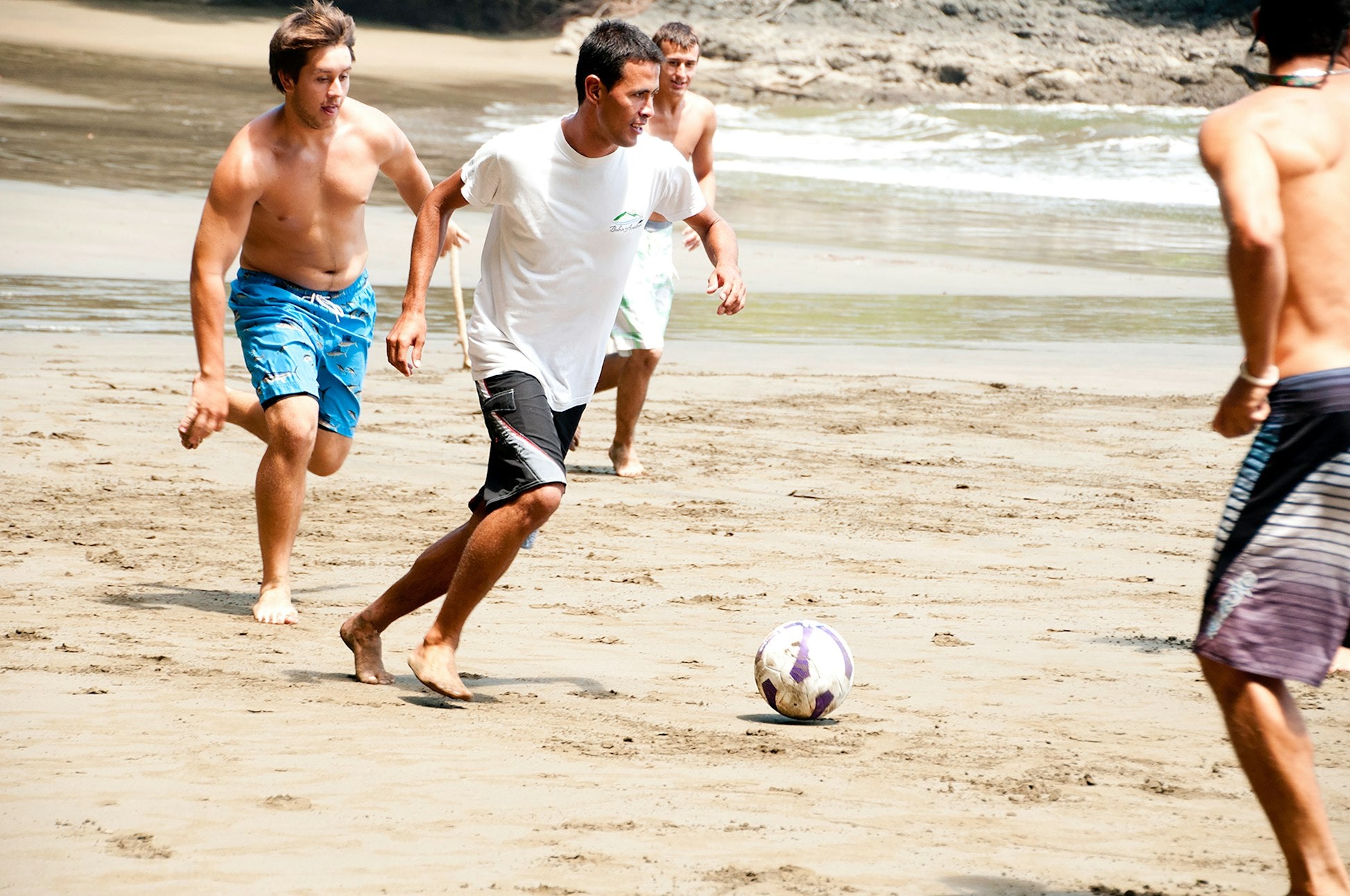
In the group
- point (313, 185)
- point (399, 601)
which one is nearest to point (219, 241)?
point (313, 185)

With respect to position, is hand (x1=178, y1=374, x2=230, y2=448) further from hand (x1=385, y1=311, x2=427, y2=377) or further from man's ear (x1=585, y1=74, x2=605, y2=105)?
man's ear (x1=585, y1=74, x2=605, y2=105)

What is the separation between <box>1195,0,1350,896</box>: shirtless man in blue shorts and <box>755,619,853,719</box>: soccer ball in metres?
1.50

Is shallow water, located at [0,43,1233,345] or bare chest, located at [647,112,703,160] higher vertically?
bare chest, located at [647,112,703,160]

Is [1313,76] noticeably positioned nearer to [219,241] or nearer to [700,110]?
[219,241]

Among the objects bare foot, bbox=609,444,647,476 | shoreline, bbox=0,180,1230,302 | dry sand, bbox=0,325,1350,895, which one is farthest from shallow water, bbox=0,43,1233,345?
bare foot, bbox=609,444,647,476

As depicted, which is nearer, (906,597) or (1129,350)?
(906,597)

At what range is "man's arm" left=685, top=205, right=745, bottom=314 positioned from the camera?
4945mm

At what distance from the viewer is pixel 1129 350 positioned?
12.4 metres

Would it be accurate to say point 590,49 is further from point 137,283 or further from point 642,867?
point 137,283

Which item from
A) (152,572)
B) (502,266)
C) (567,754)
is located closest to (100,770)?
(567,754)

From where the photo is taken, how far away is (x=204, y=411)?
17.0 ft

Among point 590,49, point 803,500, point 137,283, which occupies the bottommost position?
point 137,283

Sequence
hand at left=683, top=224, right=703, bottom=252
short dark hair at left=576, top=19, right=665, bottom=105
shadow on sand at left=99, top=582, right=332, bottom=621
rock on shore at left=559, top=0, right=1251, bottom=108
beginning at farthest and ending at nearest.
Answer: rock on shore at left=559, top=0, right=1251, bottom=108 < hand at left=683, top=224, right=703, bottom=252 < shadow on sand at left=99, top=582, right=332, bottom=621 < short dark hair at left=576, top=19, right=665, bottom=105

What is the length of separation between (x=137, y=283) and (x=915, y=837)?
10.8m
